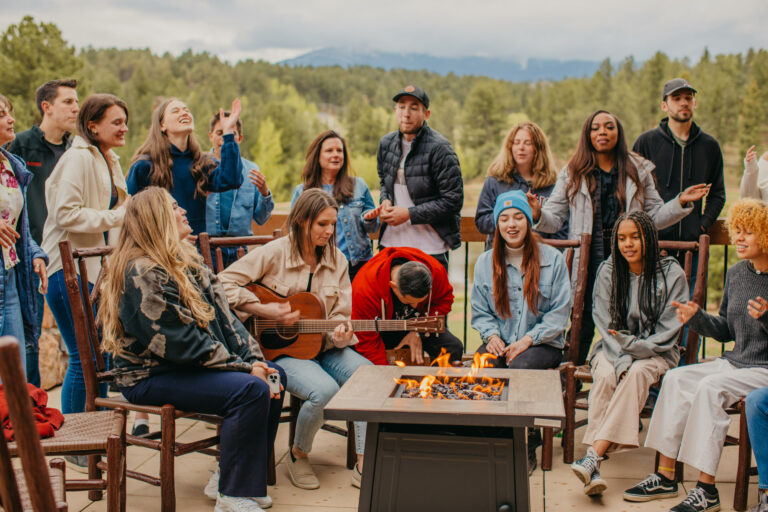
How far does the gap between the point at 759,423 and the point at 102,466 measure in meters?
2.63

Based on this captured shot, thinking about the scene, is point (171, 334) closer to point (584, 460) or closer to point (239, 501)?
point (239, 501)

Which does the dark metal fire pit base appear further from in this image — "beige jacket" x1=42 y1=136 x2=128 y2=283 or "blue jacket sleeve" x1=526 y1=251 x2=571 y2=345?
"beige jacket" x1=42 y1=136 x2=128 y2=283

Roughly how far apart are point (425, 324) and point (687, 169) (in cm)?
197

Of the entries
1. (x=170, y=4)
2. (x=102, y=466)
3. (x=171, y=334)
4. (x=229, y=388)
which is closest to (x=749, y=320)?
(x=229, y=388)

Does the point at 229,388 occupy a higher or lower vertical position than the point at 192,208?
lower

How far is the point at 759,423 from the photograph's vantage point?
273 centimetres

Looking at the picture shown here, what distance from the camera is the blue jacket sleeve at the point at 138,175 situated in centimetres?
371

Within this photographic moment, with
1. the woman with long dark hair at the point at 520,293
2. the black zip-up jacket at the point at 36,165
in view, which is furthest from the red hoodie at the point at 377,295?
the black zip-up jacket at the point at 36,165

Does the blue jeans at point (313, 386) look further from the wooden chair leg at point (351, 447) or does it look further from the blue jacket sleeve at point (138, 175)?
the blue jacket sleeve at point (138, 175)

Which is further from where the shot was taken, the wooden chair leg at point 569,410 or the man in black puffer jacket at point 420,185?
the man in black puffer jacket at point 420,185

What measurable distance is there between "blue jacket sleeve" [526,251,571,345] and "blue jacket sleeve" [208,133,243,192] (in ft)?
5.73

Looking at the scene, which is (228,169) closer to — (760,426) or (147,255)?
(147,255)

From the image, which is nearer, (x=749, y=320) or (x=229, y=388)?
(x=229, y=388)

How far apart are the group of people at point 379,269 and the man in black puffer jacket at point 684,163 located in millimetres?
10
